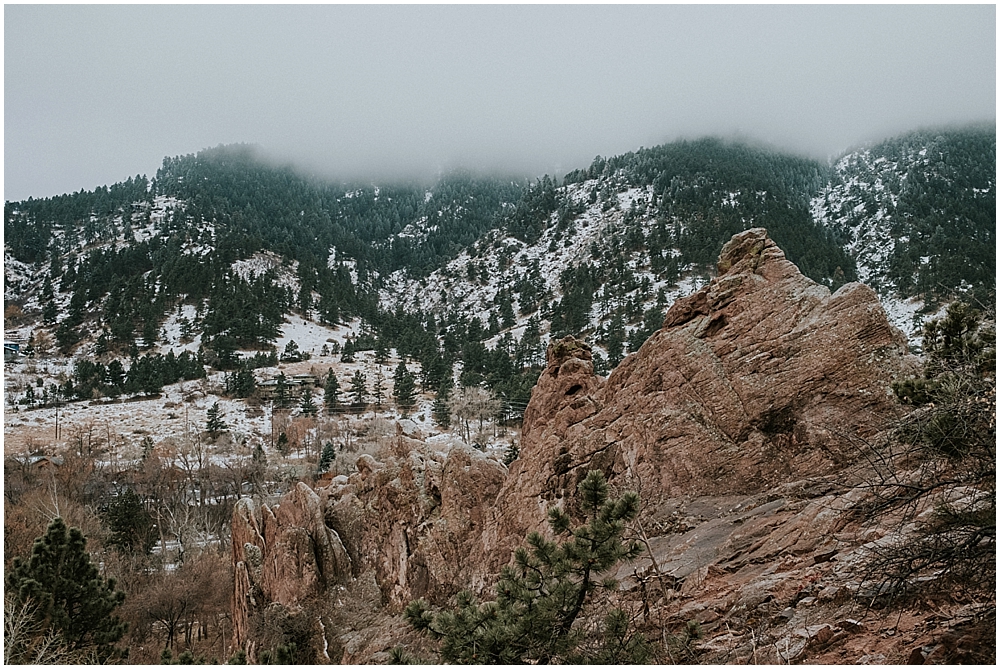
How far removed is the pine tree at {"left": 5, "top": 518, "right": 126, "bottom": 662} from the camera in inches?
565

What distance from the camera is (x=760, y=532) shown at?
28.8 feet

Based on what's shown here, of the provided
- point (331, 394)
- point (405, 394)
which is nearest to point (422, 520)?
Answer: point (405, 394)

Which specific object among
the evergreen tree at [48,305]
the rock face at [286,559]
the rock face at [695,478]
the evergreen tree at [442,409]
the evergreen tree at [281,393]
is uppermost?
the evergreen tree at [48,305]

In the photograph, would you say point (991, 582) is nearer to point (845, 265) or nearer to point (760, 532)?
point (760, 532)

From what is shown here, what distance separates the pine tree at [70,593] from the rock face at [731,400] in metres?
10.6

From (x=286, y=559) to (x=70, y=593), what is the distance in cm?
528

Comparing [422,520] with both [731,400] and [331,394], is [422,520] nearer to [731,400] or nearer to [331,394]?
[731,400]

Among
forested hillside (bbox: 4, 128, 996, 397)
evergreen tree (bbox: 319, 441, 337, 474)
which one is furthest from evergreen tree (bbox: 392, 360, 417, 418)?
evergreen tree (bbox: 319, 441, 337, 474)

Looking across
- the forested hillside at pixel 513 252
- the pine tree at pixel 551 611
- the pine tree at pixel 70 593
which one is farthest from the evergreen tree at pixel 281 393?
the pine tree at pixel 551 611

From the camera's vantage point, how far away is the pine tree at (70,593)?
1435 centimetres

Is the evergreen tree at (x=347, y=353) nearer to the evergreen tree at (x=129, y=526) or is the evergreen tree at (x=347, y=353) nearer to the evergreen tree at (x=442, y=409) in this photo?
the evergreen tree at (x=442, y=409)

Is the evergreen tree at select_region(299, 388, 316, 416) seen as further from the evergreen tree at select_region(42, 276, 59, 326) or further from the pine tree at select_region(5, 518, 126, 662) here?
the evergreen tree at select_region(42, 276, 59, 326)

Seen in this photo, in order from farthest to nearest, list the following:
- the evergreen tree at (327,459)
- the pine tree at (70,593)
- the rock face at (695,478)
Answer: the evergreen tree at (327,459) → the pine tree at (70,593) → the rock face at (695,478)

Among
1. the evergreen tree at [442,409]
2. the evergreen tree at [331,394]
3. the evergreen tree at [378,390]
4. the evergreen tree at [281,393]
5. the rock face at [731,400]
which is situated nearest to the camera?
the rock face at [731,400]
